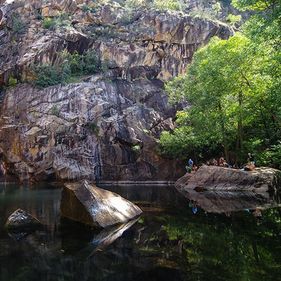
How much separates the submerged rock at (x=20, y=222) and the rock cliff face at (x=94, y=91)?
1216 inches

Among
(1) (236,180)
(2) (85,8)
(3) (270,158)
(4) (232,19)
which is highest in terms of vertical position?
(2) (85,8)

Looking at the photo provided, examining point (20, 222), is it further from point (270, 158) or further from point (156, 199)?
point (270, 158)

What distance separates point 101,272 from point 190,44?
172 ft

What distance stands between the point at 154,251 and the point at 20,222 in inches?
223

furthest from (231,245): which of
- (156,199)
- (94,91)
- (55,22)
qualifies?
(55,22)

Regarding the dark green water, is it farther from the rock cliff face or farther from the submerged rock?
the rock cliff face

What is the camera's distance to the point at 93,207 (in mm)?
12516

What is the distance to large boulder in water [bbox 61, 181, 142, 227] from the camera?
40.5 feet

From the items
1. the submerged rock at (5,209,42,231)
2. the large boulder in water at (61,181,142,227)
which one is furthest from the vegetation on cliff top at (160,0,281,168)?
the submerged rock at (5,209,42,231)

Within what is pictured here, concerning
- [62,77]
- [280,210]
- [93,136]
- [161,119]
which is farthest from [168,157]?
[280,210]

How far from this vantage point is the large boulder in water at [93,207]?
1234cm

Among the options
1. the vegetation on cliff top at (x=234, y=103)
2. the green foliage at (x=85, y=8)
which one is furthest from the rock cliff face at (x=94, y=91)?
the vegetation on cliff top at (x=234, y=103)

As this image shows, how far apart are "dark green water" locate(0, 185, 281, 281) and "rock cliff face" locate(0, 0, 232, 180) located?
104 ft

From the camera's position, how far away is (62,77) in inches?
1935
